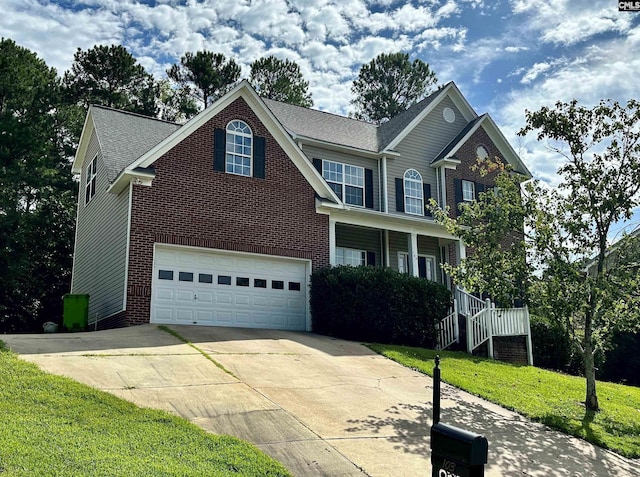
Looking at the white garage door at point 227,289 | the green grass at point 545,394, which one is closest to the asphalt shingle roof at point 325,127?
the white garage door at point 227,289

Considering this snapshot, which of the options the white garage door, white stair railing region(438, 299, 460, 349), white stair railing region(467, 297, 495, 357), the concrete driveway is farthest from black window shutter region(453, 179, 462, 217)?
the concrete driveway

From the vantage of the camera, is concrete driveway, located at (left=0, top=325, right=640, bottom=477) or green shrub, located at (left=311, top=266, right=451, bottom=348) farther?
green shrub, located at (left=311, top=266, right=451, bottom=348)

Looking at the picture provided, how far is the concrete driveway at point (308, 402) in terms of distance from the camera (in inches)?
284

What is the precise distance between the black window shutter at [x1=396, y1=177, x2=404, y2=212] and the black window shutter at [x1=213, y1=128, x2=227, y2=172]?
24.8 feet

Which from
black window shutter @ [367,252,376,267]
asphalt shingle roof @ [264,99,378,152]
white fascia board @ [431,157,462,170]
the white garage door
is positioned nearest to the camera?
the white garage door

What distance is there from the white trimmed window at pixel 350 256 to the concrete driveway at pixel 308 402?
8417mm

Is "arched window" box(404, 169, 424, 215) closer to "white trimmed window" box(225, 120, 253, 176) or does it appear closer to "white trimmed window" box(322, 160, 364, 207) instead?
"white trimmed window" box(322, 160, 364, 207)

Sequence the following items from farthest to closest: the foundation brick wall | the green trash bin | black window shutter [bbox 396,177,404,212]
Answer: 1. black window shutter [bbox 396,177,404,212]
2. the foundation brick wall
3. the green trash bin

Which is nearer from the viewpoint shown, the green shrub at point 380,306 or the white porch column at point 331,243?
the green shrub at point 380,306

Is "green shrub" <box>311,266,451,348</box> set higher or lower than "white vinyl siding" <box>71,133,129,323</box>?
lower

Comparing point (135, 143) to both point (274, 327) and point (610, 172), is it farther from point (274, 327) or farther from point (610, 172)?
point (610, 172)

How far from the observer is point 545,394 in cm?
1239

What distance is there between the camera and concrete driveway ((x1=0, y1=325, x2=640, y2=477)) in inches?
284

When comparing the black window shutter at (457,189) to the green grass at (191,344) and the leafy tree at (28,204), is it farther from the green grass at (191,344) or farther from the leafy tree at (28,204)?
the leafy tree at (28,204)
